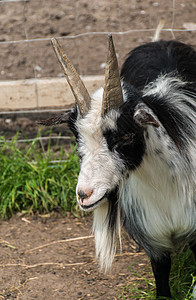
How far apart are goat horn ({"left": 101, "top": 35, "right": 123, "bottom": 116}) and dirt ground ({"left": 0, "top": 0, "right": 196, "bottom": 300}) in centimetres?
139

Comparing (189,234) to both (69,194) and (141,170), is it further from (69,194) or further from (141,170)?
(69,194)

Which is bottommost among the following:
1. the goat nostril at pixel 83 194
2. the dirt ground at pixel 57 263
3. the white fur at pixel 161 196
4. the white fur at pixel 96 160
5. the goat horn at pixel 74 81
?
the dirt ground at pixel 57 263

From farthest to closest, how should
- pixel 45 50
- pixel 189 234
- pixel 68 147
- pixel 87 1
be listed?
pixel 87 1 < pixel 45 50 < pixel 68 147 < pixel 189 234

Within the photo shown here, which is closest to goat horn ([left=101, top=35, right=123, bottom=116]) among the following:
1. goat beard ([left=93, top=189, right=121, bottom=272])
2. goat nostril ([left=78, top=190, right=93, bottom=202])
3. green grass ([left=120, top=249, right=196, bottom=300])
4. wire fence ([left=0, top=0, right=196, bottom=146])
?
goat nostril ([left=78, top=190, right=93, bottom=202])

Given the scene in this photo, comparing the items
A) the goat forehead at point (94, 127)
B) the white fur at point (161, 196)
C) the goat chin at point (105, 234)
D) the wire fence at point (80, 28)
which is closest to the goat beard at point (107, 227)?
the goat chin at point (105, 234)

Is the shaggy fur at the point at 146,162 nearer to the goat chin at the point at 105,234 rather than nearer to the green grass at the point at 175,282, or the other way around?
the goat chin at the point at 105,234

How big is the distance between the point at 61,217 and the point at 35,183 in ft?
1.18

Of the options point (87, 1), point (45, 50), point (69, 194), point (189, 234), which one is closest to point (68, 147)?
point (69, 194)

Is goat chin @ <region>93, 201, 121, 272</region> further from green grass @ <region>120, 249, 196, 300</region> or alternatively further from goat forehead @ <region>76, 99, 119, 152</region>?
goat forehead @ <region>76, 99, 119, 152</region>

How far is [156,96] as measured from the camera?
2.85 metres

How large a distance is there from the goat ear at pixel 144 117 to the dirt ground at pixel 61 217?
1.37 meters

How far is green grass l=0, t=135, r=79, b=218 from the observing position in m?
4.32

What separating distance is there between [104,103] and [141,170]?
46 cm

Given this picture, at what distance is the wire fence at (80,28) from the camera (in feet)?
18.7
